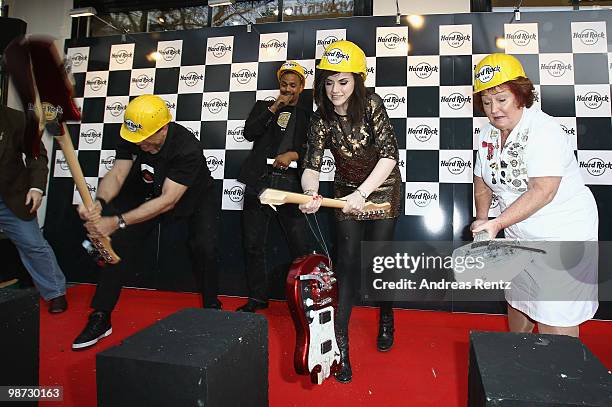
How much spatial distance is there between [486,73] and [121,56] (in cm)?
306

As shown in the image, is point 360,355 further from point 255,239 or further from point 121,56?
point 121,56

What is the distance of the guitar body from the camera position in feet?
4.82

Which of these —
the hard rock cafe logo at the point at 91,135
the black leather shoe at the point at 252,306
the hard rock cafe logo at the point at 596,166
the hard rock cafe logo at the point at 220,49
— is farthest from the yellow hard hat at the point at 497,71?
the hard rock cafe logo at the point at 91,135

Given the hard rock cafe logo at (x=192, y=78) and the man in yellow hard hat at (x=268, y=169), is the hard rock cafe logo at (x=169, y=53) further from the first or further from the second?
the man in yellow hard hat at (x=268, y=169)

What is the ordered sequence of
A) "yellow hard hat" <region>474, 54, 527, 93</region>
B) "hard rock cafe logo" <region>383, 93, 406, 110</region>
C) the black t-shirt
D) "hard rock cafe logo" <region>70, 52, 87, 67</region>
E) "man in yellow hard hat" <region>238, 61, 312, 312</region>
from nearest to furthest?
"yellow hard hat" <region>474, 54, 527, 93</region>, the black t-shirt, "man in yellow hard hat" <region>238, 61, 312, 312</region>, "hard rock cafe logo" <region>383, 93, 406, 110</region>, "hard rock cafe logo" <region>70, 52, 87, 67</region>

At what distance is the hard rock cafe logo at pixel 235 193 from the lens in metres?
3.07

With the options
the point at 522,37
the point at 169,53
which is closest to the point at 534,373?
the point at 522,37

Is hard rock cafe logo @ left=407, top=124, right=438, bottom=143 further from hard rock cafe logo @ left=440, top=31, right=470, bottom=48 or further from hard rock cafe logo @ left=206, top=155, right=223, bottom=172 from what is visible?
hard rock cafe logo @ left=206, top=155, right=223, bottom=172

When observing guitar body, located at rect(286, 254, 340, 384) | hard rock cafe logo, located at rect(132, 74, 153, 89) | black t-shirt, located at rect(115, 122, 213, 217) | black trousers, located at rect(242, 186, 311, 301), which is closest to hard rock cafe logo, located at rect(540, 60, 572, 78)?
black trousers, located at rect(242, 186, 311, 301)

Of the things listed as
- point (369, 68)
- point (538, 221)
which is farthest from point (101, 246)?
point (369, 68)

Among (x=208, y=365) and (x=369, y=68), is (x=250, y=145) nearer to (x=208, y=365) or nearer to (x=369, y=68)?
(x=369, y=68)

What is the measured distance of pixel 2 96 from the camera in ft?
12.3

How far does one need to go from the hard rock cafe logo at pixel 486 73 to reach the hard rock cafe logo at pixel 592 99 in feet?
5.40

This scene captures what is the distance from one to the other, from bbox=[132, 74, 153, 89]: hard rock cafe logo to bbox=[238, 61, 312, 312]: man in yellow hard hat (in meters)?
1.19
